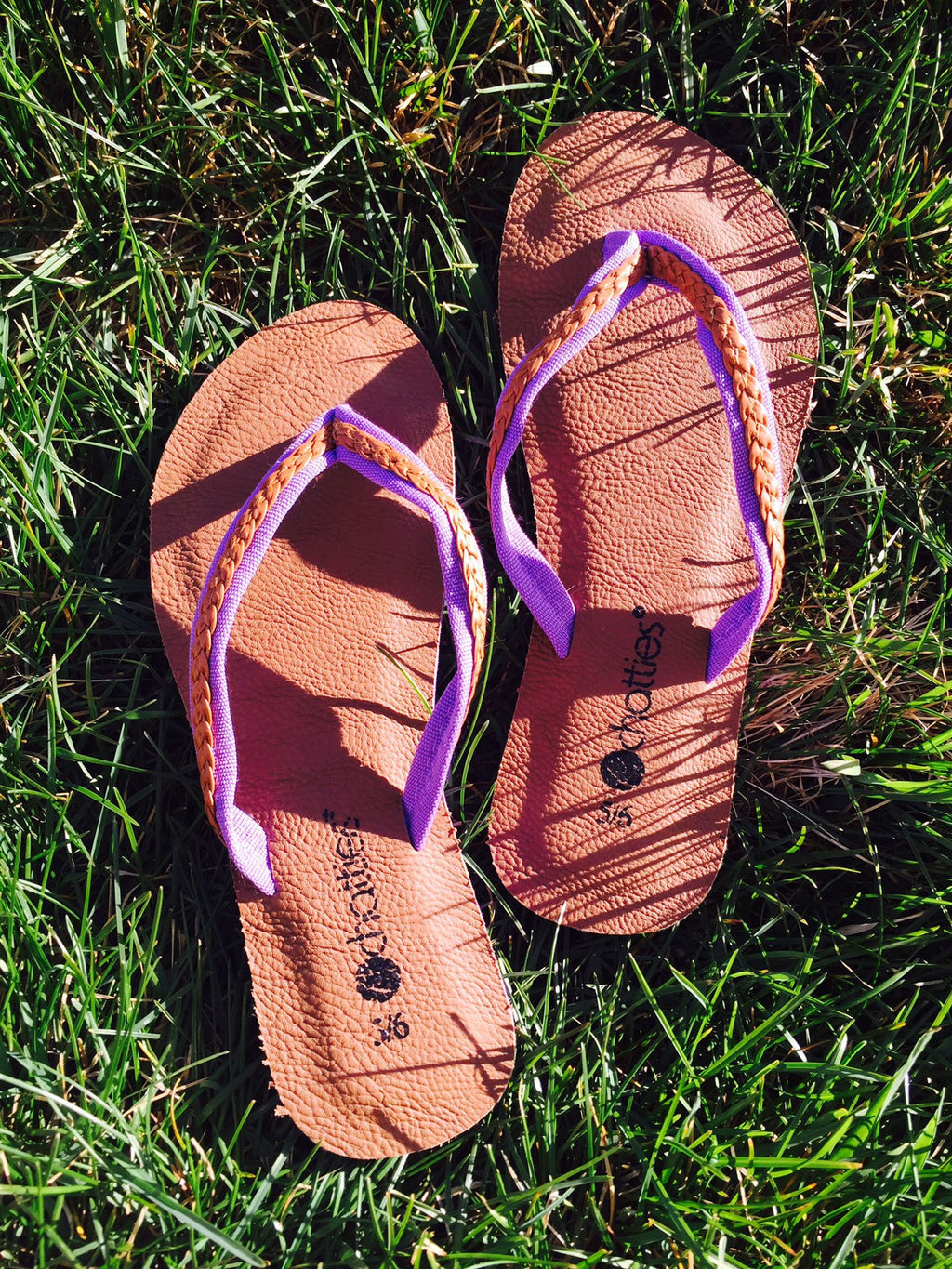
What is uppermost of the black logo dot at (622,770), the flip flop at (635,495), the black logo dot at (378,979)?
the flip flop at (635,495)

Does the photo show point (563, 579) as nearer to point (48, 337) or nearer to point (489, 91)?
point (489, 91)

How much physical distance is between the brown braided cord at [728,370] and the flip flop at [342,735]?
0.51 ft

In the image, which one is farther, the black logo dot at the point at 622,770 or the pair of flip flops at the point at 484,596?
the black logo dot at the point at 622,770

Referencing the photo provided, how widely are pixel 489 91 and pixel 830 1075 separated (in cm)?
134

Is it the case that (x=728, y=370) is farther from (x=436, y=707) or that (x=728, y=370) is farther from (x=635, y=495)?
(x=436, y=707)

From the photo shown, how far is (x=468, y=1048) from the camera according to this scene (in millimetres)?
1267

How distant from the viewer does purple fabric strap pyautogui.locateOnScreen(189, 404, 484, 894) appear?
1153mm

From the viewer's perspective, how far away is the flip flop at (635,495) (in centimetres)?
134

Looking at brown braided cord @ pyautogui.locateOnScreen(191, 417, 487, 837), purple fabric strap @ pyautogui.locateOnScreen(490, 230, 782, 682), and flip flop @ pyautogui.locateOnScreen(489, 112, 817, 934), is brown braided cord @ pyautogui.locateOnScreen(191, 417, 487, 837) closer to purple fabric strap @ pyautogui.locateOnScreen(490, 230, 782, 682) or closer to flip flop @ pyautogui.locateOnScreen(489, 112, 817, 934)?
purple fabric strap @ pyautogui.locateOnScreen(490, 230, 782, 682)

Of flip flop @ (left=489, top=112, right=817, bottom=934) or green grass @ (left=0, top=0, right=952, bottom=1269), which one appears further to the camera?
flip flop @ (left=489, top=112, right=817, bottom=934)

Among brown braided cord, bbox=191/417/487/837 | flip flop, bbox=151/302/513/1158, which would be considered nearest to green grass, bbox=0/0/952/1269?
flip flop, bbox=151/302/513/1158

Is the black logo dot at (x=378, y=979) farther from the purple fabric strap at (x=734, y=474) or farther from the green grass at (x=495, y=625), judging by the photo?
the purple fabric strap at (x=734, y=474)

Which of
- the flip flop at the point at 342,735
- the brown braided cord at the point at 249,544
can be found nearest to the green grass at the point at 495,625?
the flip flop at the point at 342,735

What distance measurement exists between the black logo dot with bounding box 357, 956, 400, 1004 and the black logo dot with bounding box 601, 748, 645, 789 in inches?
14.6
